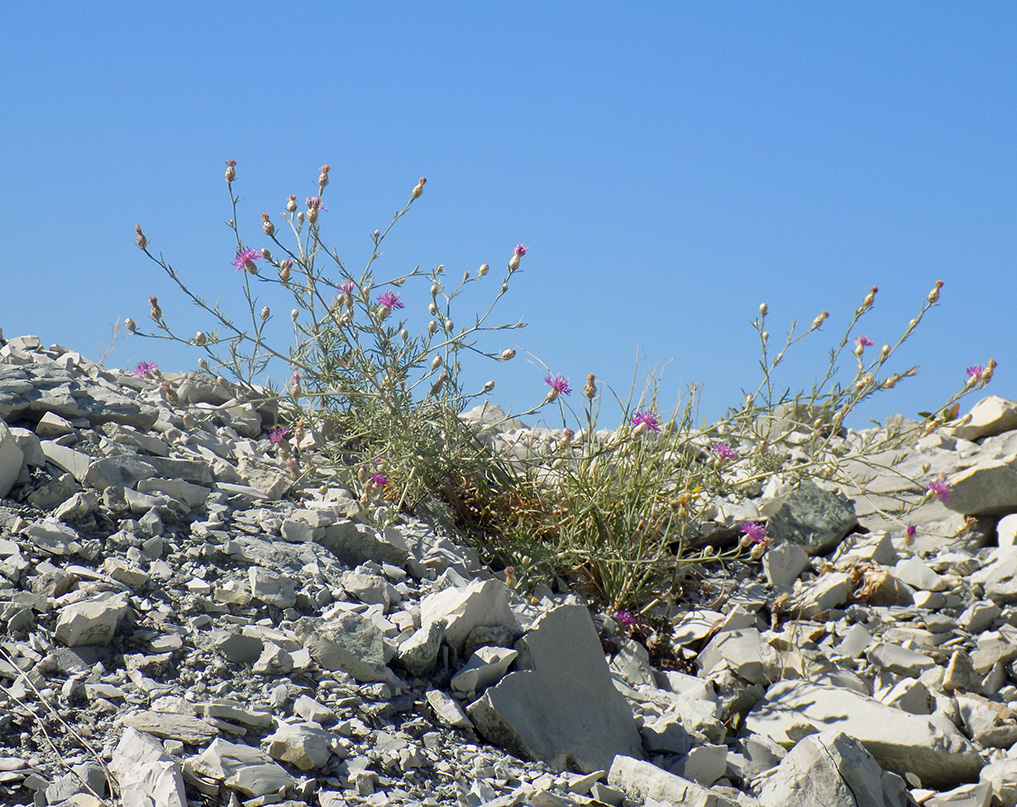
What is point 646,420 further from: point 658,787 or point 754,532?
point 658,787

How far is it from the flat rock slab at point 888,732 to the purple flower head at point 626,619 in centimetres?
66

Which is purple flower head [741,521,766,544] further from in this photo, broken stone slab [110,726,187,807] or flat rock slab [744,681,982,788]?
broken stone slab [110,726,187,807]

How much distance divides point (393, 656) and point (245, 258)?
7.05 ft

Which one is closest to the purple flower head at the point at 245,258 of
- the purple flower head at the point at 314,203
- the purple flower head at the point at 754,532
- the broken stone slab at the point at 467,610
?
the purple flower head at the point at 314,203

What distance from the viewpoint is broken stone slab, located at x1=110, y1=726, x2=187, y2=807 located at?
Result: 2045mm

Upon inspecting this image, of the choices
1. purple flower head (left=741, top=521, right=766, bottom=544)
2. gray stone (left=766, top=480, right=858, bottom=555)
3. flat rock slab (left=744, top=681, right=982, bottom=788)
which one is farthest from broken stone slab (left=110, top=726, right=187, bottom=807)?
gray stone (left=766, top=480, right=858, bottom=555)

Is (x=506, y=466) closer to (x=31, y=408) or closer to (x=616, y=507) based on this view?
(x=616, y=507)

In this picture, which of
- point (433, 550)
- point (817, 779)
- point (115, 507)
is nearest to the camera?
point (817, 779)

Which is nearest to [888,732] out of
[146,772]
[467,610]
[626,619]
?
[626,619]

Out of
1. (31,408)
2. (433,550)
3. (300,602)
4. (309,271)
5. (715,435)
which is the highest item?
(309,271)

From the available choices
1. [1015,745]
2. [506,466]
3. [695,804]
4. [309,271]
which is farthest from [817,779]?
[309,271]

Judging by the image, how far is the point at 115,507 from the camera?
3357mm

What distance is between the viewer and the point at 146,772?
2.09m

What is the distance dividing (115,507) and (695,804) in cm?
226
